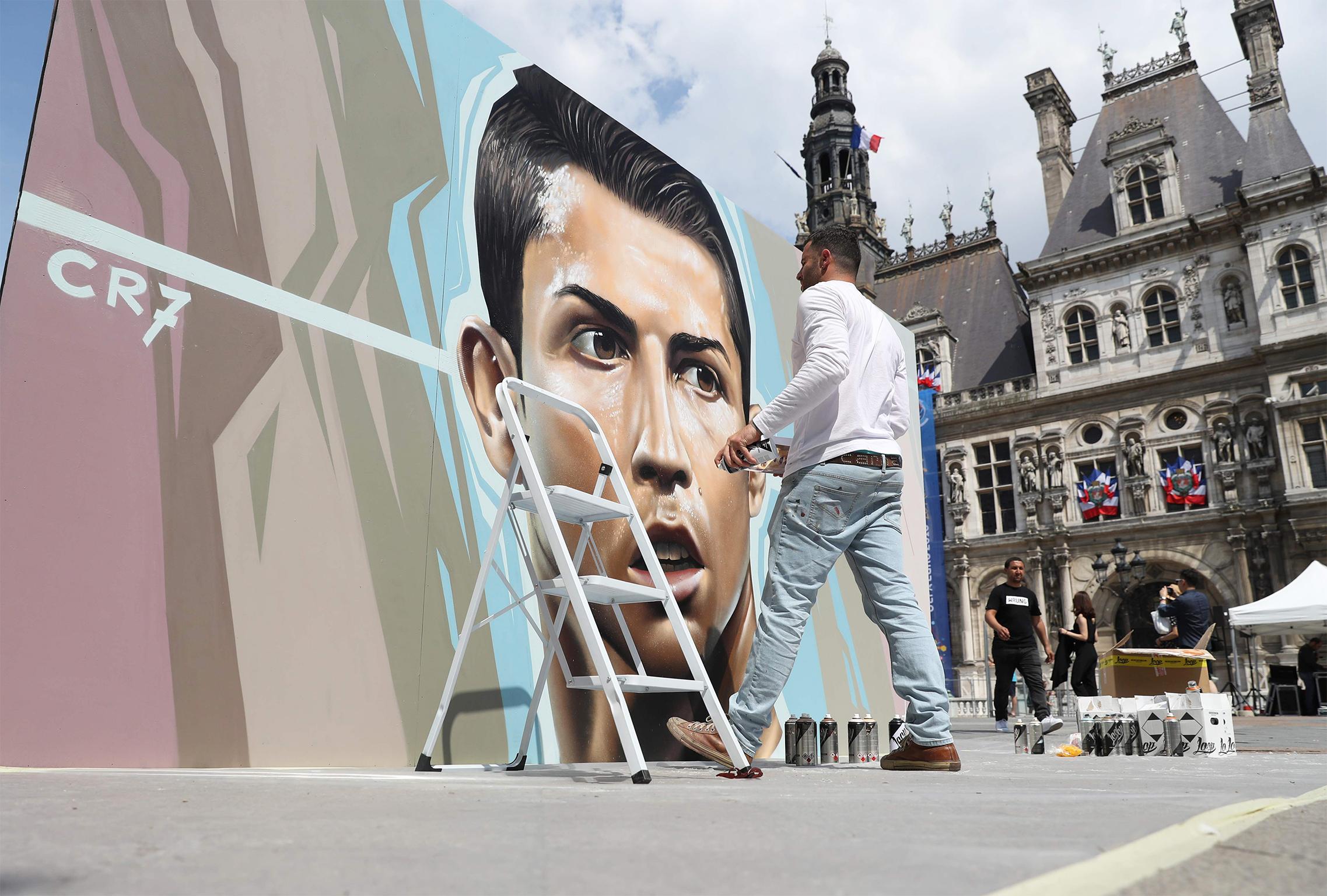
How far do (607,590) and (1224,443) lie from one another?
877 inches

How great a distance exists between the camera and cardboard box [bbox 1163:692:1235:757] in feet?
14.1

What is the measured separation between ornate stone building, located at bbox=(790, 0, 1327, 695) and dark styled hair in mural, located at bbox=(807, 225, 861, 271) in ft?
59.1

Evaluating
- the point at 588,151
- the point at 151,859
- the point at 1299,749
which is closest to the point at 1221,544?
the point at 1299,749

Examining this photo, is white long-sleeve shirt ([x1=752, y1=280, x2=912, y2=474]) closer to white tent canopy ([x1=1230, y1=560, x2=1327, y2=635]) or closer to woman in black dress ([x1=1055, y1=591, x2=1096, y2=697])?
woman in black dress ([x1=1055, y1=591, x2=1096, y2=697])

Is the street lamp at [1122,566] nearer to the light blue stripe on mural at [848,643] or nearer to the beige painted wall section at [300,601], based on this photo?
the light blue stripe on mural at [848,643]

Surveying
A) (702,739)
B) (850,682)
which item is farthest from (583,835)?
(850,682)

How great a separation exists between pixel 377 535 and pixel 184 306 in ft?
3.08

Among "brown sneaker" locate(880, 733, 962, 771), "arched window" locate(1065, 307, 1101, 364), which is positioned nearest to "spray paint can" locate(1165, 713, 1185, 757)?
"brown sneaker" locate(880, 733, 962, 771)

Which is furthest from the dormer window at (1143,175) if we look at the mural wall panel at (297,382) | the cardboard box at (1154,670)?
the mural wall panel at (297,382)

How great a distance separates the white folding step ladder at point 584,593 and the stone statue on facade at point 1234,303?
2264cm

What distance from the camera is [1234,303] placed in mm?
21094

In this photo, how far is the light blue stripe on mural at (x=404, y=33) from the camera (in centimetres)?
365

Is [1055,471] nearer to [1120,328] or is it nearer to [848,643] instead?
[1120,328]

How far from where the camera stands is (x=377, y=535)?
312 centimetres
